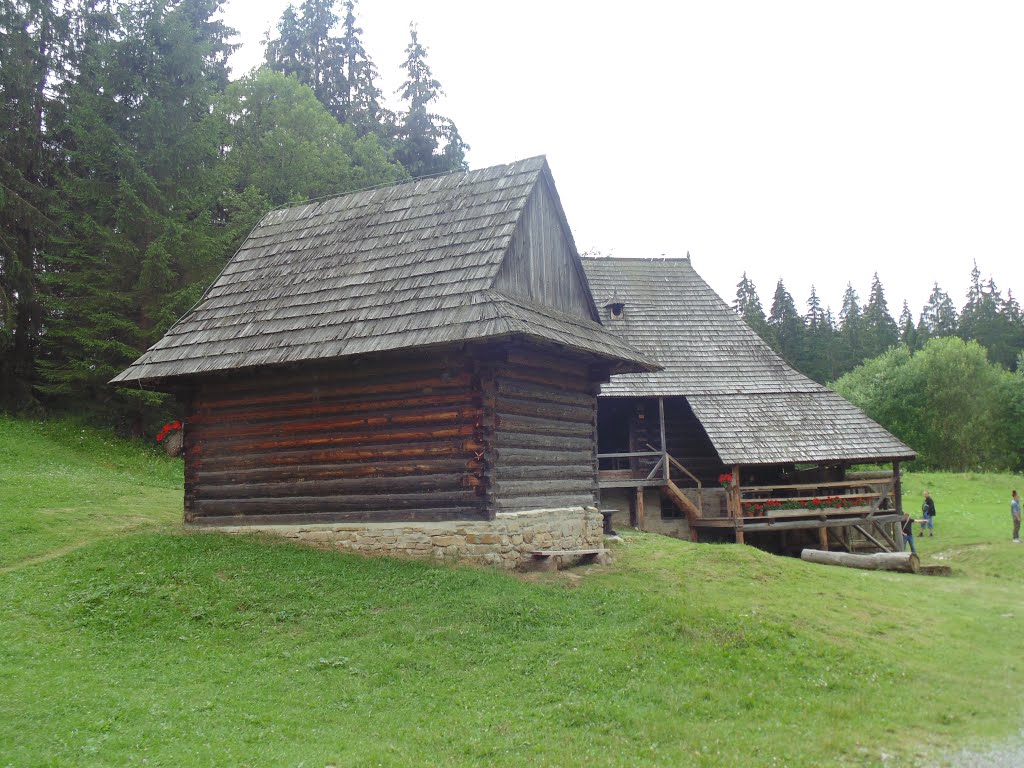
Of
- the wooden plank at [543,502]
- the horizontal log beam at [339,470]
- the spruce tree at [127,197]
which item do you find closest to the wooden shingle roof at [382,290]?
the horizontal log beam at [339,470]

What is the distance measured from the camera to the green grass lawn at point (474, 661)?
682cm

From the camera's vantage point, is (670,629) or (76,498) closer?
(670,629)

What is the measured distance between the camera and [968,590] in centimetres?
1486

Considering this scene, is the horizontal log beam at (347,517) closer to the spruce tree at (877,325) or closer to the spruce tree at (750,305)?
the spruce tree at (750,305)

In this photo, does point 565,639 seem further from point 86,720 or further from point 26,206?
point 26,206

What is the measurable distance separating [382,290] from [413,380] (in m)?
1.82

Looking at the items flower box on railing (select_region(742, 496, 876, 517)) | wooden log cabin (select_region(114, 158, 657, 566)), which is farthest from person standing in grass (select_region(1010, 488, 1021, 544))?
wooden log cabin (select_region(114, 158, 657, 566))

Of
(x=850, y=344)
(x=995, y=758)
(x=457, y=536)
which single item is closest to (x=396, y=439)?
(x=457, y=536)

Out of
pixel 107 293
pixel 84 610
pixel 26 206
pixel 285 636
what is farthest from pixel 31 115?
pixel 285 636

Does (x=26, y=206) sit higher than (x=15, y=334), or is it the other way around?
(x=26, y=206)

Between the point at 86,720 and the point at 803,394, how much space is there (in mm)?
20541

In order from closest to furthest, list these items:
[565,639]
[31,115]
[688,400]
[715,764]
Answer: [715,764] < [565,639] < [688,400] < [31,115]

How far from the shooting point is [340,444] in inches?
535

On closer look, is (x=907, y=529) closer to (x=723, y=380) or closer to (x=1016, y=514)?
(x=1016, y=514)
